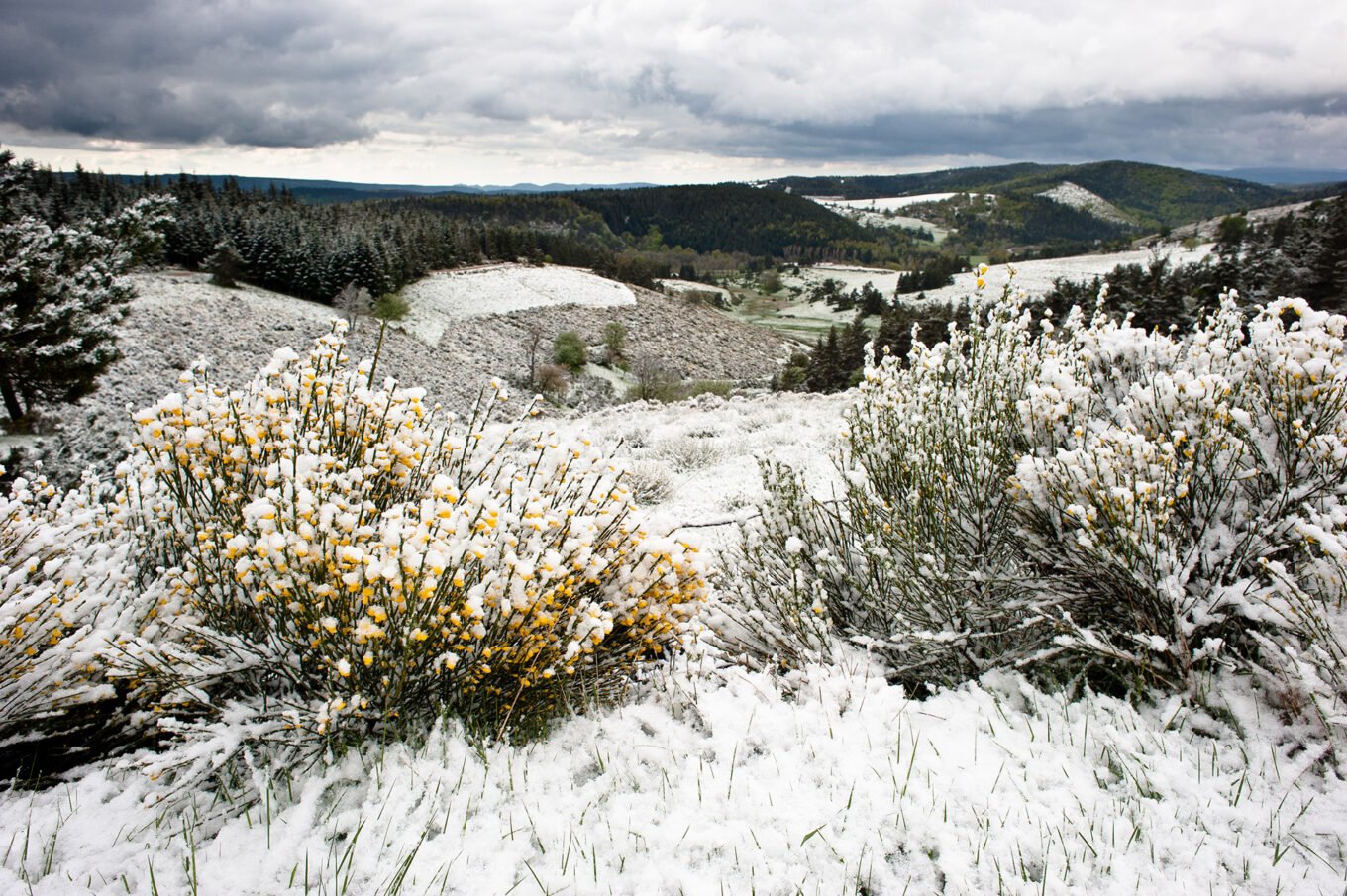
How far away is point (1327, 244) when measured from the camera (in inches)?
1129

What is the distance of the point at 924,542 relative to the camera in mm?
3510

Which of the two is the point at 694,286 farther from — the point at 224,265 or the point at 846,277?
the point at 224,265

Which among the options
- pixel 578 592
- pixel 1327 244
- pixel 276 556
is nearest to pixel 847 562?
pixel 578 592

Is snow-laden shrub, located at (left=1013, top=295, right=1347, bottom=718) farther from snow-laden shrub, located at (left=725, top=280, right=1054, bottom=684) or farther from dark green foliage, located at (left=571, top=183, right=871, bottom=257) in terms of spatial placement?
dark green foliage, located at (left=571, top=183, right=871, bottom=257)

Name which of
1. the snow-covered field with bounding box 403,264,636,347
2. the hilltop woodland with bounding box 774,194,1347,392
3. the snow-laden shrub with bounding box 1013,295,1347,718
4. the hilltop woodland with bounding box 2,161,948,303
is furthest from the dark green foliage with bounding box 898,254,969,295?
the snow-laden shrub with bounding box 1013,295,1347,718

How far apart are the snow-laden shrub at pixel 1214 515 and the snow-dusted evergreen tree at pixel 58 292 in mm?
16918

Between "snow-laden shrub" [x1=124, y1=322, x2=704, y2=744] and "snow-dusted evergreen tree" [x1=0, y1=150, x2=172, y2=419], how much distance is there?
13.6m

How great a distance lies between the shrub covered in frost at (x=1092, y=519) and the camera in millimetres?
2754

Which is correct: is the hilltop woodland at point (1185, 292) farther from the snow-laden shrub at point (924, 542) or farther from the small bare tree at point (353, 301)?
the small bare tree at point (353, 301)

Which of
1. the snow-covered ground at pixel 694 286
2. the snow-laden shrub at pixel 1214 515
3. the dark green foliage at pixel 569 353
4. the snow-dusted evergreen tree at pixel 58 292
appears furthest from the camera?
the snow-covered ground at pixel 694 286

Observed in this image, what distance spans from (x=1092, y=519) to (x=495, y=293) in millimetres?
61370

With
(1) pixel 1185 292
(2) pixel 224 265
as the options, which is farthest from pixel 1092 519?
(2) pixel 224 265

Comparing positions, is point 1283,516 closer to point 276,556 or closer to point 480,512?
point 480,512

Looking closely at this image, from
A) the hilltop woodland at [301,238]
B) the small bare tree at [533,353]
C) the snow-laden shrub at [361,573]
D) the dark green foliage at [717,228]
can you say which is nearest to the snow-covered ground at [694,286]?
the hilltop woodland at [301,238]
